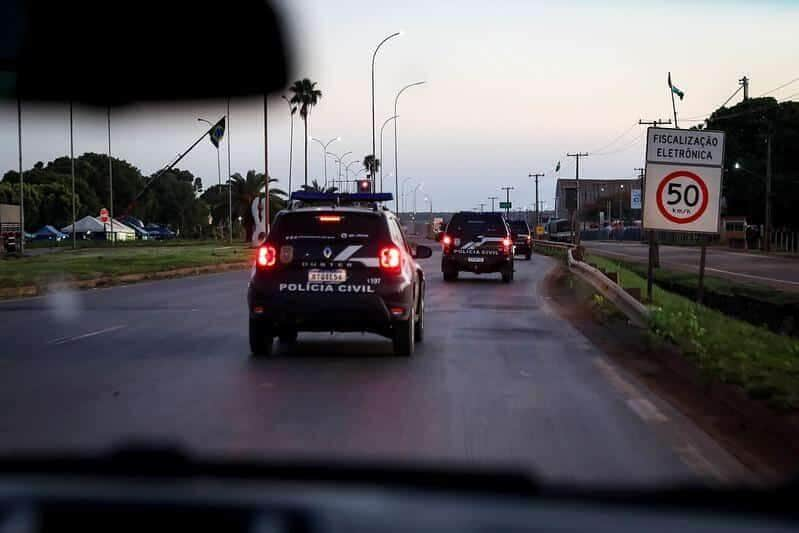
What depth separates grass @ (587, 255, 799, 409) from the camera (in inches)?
407

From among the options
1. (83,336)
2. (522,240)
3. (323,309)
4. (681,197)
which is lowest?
(522,240)

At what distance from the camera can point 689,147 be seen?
1798cm

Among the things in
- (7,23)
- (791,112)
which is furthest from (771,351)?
(791,112)

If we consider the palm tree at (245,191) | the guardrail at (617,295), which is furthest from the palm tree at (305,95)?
the guardrail at (617,295)

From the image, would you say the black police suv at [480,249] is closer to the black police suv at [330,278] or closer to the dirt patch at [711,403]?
the dirt patch at [711,403]

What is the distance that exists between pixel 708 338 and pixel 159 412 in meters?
7.42

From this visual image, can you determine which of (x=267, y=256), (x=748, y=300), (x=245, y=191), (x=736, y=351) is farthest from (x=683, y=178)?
(x=245, y=191)

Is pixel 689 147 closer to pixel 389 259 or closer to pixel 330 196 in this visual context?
pixel 330 196

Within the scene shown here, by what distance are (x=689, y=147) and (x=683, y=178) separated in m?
0.50

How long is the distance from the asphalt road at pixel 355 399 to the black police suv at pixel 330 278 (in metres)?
0.48

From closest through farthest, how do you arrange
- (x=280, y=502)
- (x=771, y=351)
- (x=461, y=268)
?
(x=280, y=502)
(x=771, y=351)
(x=461, y=268)

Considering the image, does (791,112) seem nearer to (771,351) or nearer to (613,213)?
(771,351)

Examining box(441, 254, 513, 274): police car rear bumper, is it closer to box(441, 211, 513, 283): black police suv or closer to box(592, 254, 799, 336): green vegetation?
box(441, 211, 513, 283): black police suv

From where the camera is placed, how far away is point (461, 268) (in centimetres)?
3409
